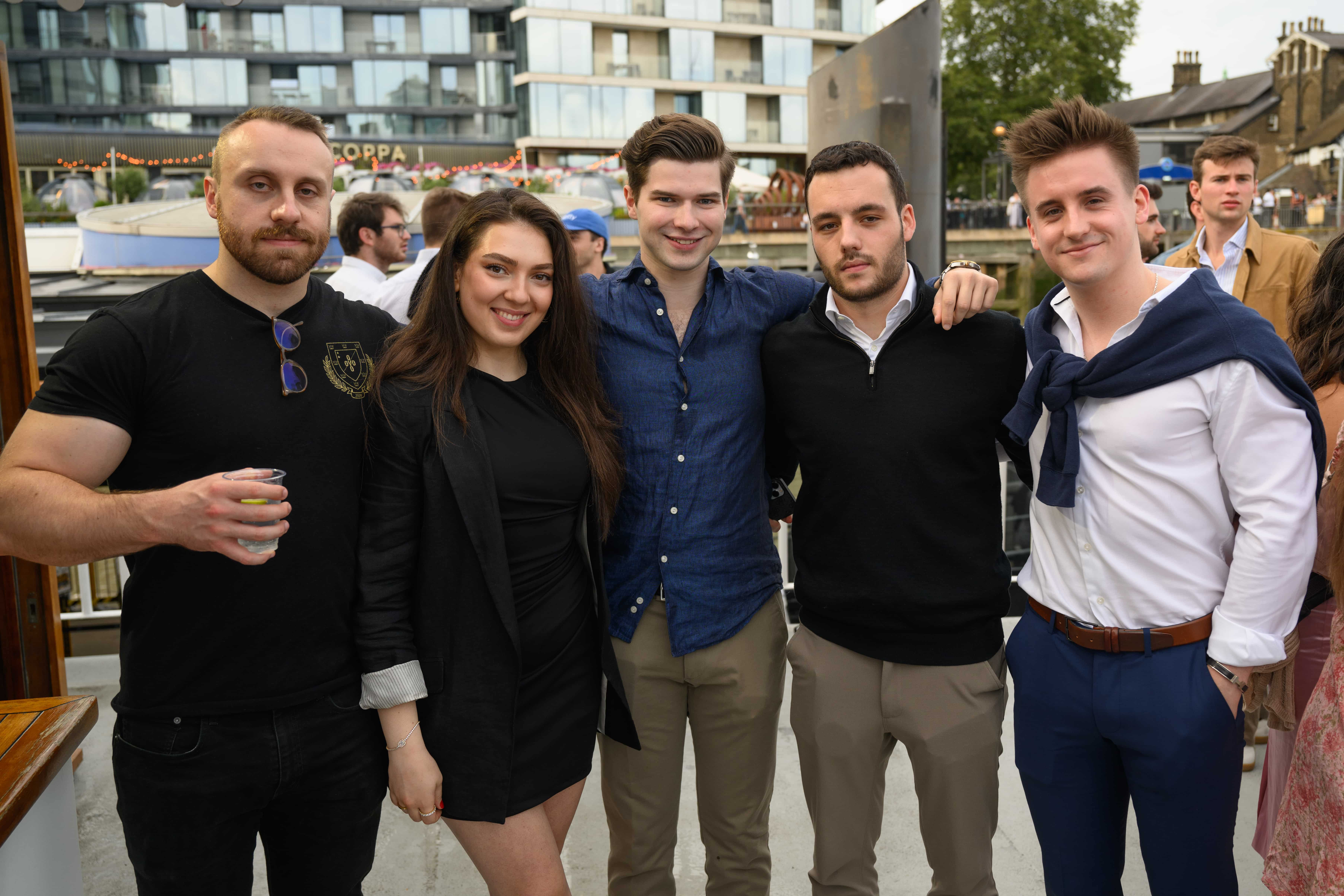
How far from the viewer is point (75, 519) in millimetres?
1898

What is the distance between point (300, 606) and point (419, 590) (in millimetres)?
264

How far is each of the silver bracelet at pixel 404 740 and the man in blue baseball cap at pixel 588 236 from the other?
4.40 meters

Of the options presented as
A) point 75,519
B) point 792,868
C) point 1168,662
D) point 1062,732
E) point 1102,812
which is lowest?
point 792,868

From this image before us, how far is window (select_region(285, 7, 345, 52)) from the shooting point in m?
40.7

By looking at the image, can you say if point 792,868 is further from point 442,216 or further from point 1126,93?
point 1126,93

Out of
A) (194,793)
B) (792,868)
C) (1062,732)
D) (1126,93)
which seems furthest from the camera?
(1126,93)

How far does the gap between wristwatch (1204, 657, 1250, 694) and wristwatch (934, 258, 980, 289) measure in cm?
112

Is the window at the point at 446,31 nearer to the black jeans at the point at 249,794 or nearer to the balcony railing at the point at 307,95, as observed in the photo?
the balcony railing at the point at 307,95

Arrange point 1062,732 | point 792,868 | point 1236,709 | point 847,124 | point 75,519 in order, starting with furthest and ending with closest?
point 847,124
point 792,868
point 1062,732
point 1236,709
point 75,519

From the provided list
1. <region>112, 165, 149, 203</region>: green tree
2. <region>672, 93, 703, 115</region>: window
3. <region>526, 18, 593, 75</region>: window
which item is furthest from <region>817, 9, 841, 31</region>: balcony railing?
<region>112, 165, 149, 203</region>: green tree

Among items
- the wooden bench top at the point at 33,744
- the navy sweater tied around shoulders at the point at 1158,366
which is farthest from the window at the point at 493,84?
the navy sweater tied around shoulders at the point at 1158,366

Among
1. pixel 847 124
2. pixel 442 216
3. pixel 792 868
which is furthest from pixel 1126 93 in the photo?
pixel 792 868

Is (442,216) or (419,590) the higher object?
(442,216)

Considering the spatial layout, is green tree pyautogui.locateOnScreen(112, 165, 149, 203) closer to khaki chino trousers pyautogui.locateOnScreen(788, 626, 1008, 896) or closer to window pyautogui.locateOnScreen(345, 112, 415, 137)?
window pyautogui.locateOnScreen(345, 112, 415, 137)
